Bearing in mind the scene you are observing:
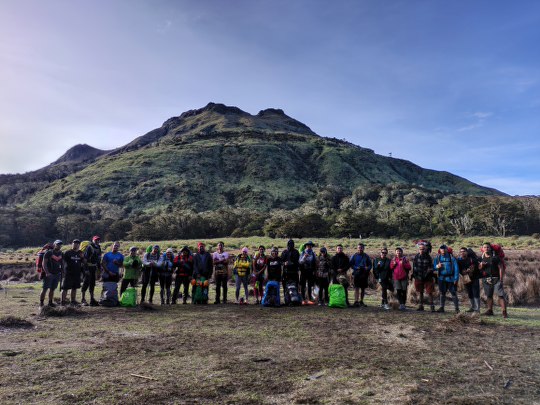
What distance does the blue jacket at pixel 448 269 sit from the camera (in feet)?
36.5

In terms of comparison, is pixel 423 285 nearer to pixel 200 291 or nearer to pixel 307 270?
pixel 307 270

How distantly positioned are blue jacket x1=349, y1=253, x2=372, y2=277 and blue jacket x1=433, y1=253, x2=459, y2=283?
1966 mm

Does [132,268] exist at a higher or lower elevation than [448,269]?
lower

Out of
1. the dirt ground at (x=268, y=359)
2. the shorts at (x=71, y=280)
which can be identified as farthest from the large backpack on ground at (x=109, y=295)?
the dirt ground at (x=268, y=359)

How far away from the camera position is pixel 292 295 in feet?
39.9

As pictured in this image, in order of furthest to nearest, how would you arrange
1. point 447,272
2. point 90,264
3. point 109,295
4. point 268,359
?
point 90,264
point 109,295
point 447,272
point 268,359

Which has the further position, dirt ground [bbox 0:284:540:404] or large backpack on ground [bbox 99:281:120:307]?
large backpack on ground [bbox 99:281:120:307]

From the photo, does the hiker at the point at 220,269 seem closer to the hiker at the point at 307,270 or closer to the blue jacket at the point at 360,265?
the hiker at the point at 307,270

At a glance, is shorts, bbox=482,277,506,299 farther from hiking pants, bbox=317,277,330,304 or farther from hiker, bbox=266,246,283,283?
hiker, bbox=266,246,283,283

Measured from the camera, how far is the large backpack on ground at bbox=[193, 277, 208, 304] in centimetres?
1233

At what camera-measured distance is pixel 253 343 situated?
742 cm

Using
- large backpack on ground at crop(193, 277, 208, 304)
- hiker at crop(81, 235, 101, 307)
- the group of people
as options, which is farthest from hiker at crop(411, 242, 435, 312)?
hiker at crop(81, 235, 101, 307)

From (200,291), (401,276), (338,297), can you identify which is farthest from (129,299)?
(401,276)

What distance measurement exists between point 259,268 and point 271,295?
1055mm
